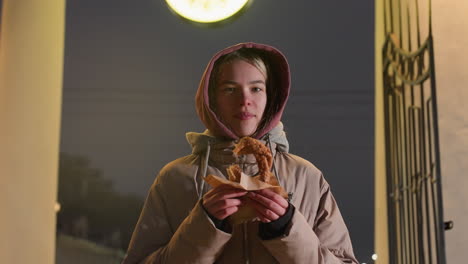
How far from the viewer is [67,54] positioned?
1001cm

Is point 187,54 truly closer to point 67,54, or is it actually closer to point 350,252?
point 67,54

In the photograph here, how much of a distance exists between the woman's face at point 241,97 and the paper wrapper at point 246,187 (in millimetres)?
193

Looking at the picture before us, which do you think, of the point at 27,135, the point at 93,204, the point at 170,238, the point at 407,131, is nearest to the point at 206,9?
the point at 27,135

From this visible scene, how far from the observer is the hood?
1418 millimetres

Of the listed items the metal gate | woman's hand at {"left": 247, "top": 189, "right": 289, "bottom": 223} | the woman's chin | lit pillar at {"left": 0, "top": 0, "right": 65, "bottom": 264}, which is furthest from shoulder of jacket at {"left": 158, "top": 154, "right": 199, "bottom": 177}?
lit pillar at {"left": 0, "top": 0, "right": 65, "bottom": 264}

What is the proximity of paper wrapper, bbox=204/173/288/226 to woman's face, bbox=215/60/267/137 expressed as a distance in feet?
0.63

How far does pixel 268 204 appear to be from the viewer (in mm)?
1197

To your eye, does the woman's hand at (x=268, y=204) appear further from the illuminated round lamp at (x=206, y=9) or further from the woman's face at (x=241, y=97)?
the illuminated round lamp at (x=206, y=9)

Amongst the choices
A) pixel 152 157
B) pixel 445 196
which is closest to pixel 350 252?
pixel 445 196

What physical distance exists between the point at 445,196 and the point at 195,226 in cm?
147

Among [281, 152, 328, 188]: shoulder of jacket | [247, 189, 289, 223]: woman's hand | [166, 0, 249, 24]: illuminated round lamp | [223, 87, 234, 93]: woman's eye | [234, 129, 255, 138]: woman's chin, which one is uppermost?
[166, 0, 249, 24]: illuminated round lamp

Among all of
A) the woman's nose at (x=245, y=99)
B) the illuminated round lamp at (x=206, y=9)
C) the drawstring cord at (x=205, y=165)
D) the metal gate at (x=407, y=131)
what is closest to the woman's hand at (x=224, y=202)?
the drawstring cord at (x=205, y=165)

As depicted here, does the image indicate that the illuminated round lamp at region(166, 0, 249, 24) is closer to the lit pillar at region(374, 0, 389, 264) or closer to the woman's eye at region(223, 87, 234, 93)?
the lit pillar at region(374, 0, 389, 264)

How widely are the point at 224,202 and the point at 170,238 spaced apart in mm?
217
